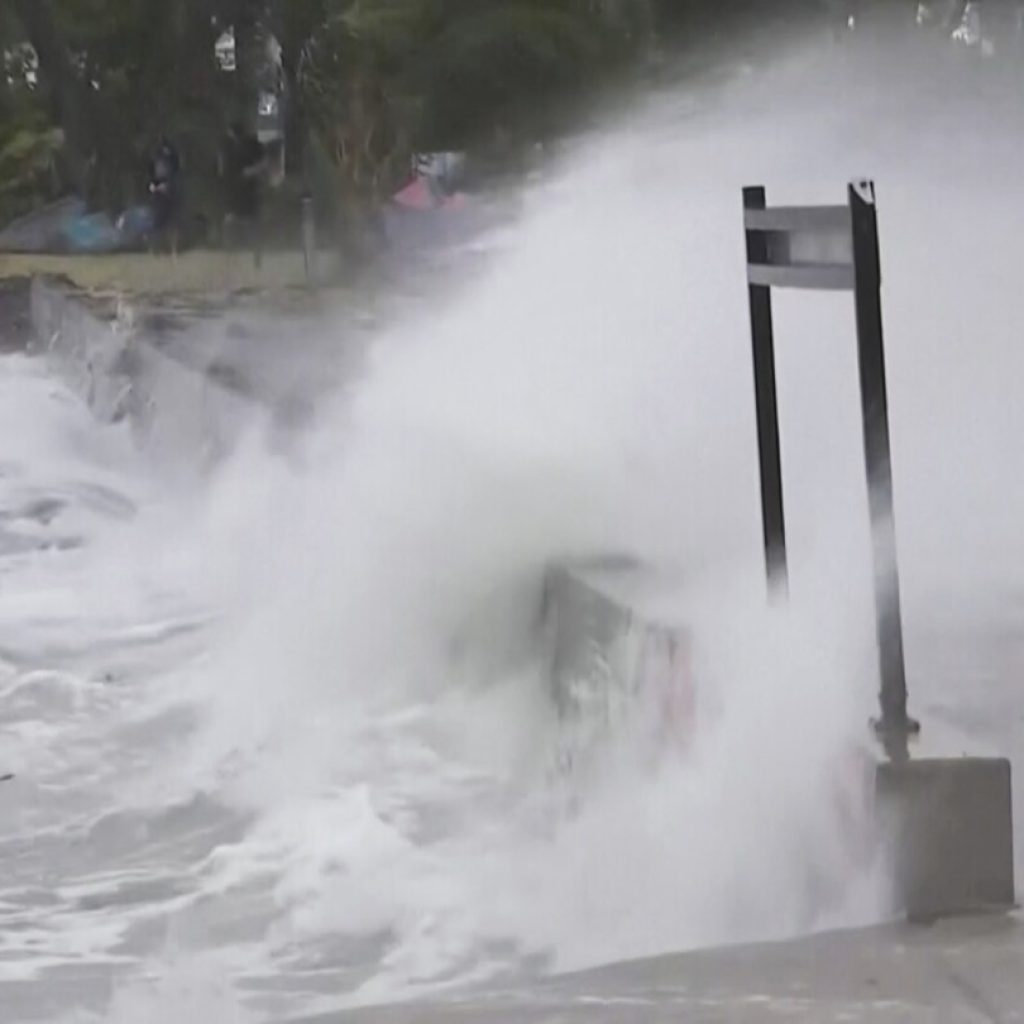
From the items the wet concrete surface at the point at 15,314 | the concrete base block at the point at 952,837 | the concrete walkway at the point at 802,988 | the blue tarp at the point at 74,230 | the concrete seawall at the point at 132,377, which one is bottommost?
the concrete walkway at the point at 802,988

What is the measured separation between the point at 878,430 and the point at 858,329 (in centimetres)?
17

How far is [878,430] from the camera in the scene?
3.17 meters

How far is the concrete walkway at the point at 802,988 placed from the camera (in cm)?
244

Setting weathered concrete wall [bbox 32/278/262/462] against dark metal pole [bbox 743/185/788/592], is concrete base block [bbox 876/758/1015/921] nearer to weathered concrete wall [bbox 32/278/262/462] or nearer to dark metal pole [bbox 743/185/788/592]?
dark metal pole [bbox 743/185/788/592]

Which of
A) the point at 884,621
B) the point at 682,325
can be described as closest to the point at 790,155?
the point at 682,325

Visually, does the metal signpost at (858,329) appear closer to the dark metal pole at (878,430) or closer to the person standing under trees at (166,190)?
the dark metal pole at (878,430)

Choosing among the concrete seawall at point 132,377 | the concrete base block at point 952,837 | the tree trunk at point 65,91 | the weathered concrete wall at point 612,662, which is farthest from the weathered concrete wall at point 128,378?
the concrete base block at point 952,837

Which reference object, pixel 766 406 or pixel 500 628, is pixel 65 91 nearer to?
pixel 500 628

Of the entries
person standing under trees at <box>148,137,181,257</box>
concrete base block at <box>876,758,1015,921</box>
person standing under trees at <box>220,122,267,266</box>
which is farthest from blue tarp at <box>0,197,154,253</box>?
concrete base block at <box>876,758,1015,921</box>

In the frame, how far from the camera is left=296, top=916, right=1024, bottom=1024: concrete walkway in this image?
244 cm

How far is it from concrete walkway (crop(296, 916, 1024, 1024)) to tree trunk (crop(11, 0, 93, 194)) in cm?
1291

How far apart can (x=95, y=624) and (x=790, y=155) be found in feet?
22.2

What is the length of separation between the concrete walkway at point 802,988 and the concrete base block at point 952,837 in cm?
6

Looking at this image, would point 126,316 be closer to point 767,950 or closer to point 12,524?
point 12,524
